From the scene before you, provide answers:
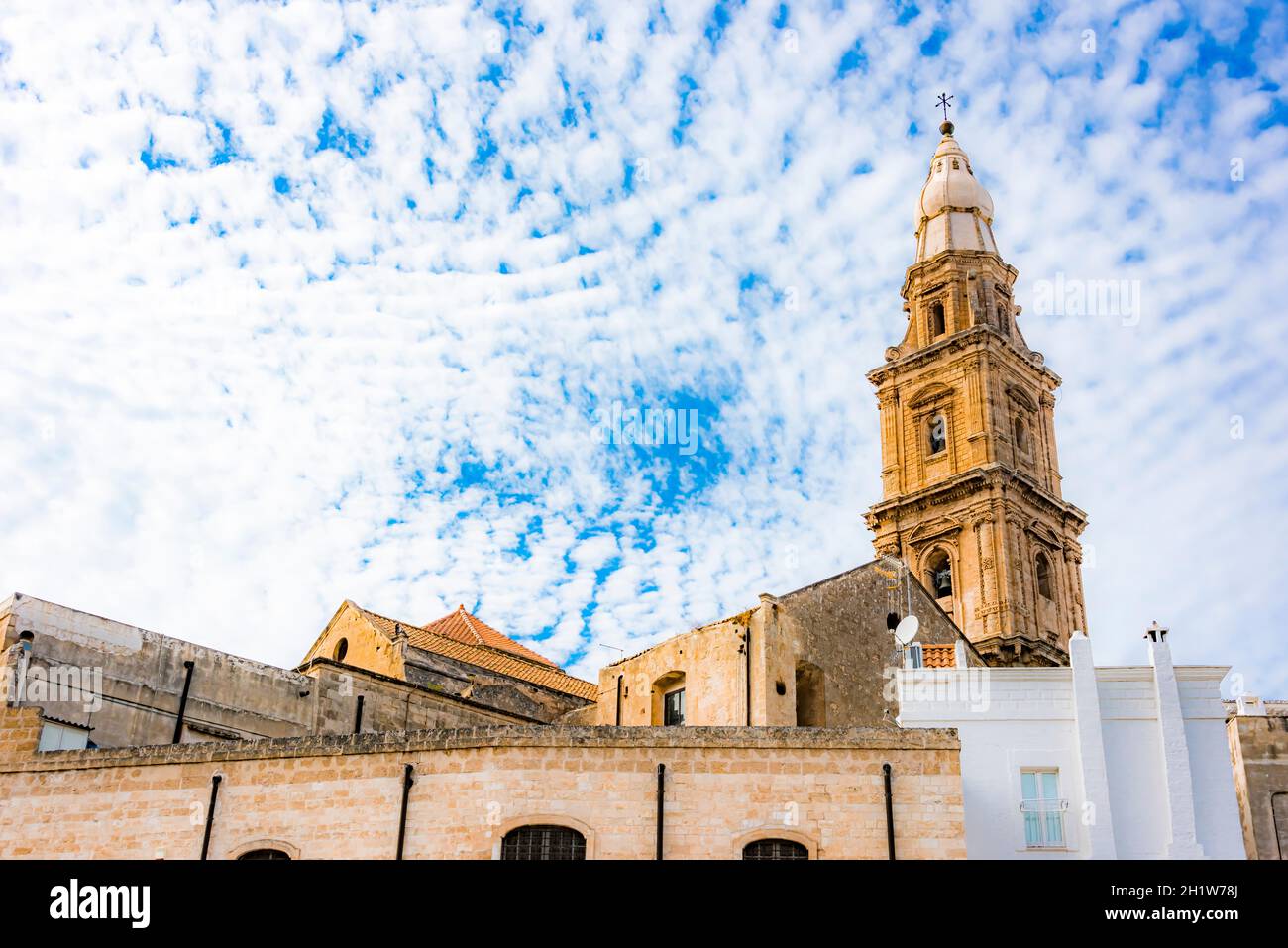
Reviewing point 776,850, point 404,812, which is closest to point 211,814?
point 404,812

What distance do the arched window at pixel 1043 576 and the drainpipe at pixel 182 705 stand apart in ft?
93.9

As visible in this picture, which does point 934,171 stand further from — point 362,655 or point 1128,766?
point 1128,766

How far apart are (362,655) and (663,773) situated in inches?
627

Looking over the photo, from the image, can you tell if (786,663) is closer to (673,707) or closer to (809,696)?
(809,696)

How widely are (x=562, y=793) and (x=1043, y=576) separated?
101 ft

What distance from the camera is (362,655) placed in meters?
33.3

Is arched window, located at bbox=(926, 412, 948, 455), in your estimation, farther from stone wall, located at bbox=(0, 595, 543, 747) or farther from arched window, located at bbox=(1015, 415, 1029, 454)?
stone wall, located at bbox=(0, 595, 543, 747)

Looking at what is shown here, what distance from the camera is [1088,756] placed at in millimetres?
20172

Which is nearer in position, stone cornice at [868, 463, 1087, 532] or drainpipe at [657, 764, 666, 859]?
drainpipe at [657, 764, 666, 859]

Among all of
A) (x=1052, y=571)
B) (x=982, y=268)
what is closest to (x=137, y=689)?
(x=1052, y=571)

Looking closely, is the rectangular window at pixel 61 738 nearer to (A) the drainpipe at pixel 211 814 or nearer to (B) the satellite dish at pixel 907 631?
(A) the drainpipe at pixel 211 814

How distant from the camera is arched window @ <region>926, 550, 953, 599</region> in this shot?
4538cm

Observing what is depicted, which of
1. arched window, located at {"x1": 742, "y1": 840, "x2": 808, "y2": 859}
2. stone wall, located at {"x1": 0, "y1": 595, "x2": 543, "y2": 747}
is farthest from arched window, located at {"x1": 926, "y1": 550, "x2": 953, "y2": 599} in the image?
arched window, located at {"x1": 742, "y1": 840, "x2": 808, "y2": 859}

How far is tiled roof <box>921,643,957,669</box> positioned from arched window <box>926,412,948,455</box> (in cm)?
2524
